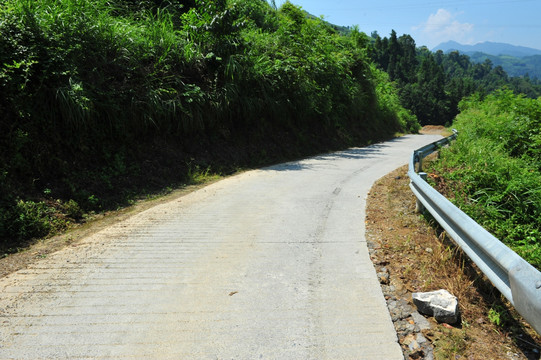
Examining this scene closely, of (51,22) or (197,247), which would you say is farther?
(51,22)

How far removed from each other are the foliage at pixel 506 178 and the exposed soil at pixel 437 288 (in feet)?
4.15

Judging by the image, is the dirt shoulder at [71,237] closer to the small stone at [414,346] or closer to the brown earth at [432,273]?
the brown earth at [432,273]

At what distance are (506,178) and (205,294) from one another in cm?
675

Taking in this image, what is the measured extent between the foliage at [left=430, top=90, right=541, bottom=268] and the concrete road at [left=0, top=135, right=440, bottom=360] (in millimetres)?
2317

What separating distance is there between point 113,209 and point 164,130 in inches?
130

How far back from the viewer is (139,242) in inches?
193

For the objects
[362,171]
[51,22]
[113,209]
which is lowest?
[362,171]

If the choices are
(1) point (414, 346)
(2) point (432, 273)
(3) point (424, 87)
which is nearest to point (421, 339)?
(1) point (414, 346)

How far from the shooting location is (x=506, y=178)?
282 inches

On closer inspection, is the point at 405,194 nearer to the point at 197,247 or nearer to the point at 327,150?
the point at 197,247

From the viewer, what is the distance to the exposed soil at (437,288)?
282cm

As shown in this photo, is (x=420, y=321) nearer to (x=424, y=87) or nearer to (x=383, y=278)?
(x=383, y=278)

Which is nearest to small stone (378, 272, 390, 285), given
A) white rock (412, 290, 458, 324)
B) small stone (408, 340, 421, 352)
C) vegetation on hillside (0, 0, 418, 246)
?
white rock (412, 290, 458, 324)

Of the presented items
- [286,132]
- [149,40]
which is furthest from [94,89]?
[286,132]
